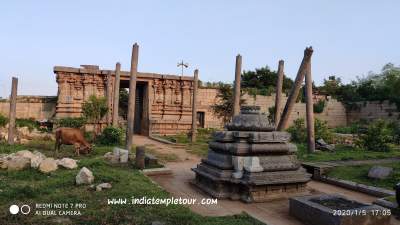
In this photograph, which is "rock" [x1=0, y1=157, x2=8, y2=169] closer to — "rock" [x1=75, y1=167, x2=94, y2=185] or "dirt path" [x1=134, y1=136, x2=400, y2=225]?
"rock" [x1=75, y1=167, x2=94, y2=185]

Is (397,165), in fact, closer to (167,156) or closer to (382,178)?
(382,178)

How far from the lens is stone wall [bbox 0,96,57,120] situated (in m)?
20.5

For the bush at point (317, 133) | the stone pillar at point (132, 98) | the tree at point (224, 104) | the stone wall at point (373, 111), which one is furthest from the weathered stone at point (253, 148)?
the stone wall at point (373, 111)

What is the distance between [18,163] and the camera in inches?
293

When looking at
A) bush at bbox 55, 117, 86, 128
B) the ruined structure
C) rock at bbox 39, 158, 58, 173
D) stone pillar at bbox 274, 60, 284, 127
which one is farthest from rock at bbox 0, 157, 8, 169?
the ruined structure

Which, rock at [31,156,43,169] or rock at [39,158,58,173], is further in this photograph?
rock at [31,156,43,169]

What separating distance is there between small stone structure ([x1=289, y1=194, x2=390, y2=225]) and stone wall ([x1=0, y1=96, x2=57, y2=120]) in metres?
19.1

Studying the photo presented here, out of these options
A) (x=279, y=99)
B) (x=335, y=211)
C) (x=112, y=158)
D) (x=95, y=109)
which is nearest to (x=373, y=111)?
(x=279, y=99)

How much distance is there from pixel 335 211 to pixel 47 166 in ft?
19.3

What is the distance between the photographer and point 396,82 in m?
29.3

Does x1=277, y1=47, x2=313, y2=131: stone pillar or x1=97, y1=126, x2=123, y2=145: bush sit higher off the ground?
x1=277, y1=47, x2=313, y2=131: stone pillar

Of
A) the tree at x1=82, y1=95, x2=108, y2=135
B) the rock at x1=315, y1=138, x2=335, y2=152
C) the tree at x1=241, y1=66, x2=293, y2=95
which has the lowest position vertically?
the rock at x1=315, y1=138, x2=335, y2=152

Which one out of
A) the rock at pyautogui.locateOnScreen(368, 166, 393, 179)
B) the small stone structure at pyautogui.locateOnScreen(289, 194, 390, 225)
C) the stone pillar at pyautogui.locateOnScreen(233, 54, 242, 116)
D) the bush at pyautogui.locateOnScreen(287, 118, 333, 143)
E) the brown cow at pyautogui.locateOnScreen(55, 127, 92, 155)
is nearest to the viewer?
the small stone structure at pyautogui.locateOnScreen(289, 194, 390, 225)

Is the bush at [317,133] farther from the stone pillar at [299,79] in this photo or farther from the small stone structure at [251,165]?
the small stone structure at [251,165]
